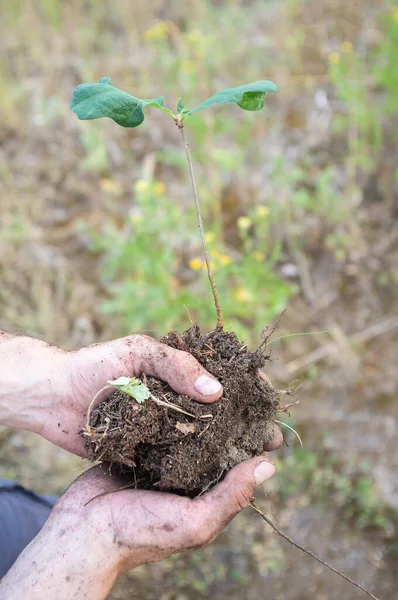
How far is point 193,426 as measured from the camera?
42.7 inches

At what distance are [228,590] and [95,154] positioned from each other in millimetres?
2224

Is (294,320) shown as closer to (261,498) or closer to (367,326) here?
(367,326)

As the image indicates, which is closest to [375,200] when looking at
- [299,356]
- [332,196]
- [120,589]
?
[332,196]

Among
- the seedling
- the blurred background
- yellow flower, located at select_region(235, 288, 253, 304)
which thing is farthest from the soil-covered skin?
yellow flower, located at select_region(235, 288, 253, 304)

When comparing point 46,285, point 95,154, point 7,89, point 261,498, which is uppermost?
point 7,89

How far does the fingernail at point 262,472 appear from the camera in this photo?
3.59ft

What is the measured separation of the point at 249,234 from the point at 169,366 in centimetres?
180

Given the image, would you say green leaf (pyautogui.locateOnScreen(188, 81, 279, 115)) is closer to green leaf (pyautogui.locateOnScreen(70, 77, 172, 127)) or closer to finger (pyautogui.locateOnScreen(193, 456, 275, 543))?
green leaf (pyautogui.locateOnScreen(70, 77, 172, 127))

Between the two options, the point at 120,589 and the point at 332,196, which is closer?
the point at 120,589

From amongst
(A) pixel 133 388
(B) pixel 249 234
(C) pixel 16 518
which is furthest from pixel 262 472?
(B) pixel 249 234

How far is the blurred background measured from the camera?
6.70 ft

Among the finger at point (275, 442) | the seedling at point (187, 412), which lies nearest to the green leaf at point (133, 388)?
the seedling at point (187, 412)

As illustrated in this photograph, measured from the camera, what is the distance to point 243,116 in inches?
128

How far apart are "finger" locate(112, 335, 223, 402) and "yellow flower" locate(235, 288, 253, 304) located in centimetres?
89
